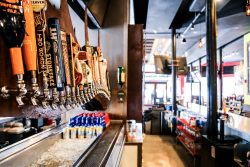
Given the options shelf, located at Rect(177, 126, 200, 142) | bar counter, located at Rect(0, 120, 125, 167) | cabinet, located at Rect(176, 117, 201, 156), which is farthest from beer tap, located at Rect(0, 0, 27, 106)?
shelf, located at Rect(177, 126, 200, 142)

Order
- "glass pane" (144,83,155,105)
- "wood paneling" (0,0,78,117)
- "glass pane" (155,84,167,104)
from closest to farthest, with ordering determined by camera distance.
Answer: "wood paneling" (0,0,78,117)
"glass pane" (144,83,155,105)
"glass pane" (155,84,167,104)

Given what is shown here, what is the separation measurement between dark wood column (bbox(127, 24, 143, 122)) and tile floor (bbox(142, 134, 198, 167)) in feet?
5.81

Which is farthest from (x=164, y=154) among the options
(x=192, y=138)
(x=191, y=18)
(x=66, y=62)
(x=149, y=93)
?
(x=149, y=93)

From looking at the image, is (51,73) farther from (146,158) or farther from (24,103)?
(146,158)

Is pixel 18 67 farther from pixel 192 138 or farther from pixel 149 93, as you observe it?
pixel 149 93

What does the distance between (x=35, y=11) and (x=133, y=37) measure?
333 cm

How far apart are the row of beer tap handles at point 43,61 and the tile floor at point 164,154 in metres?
4.63

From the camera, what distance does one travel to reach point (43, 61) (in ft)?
2.99

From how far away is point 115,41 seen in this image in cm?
376

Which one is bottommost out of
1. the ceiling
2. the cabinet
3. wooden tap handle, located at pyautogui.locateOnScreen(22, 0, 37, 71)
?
the cabinet

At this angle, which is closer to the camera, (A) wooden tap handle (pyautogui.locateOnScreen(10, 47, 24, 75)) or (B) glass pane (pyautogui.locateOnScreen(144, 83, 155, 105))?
(A) wooden tap handle (pyautogui.locateOnScreen(10, 47, 24, 75))

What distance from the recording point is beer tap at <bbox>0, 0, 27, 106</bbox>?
25.9 inches

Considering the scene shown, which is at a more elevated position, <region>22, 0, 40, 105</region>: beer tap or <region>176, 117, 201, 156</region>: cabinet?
<region>22, 0, 40, 105</region>: beer tap

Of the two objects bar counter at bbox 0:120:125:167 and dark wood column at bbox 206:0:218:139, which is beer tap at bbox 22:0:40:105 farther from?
dark wood column at bbox 206:0:218:139
